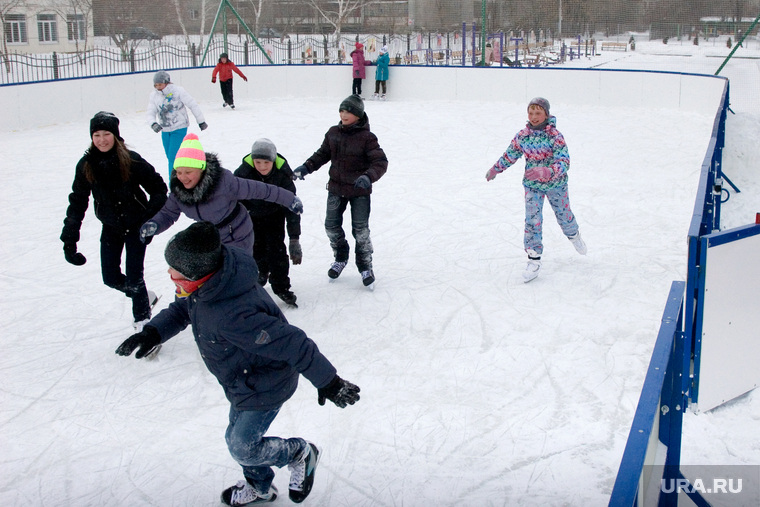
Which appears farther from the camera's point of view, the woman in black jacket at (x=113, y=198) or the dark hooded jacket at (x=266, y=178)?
A: the dark hooded jacket at (x=266, y=178)

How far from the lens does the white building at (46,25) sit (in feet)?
54.0

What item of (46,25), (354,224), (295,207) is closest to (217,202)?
(295,207)

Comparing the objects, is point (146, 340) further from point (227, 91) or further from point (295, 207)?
point (227, 91)

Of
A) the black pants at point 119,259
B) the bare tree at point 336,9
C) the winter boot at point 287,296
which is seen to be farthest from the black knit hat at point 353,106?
the bare tree at point 336,9

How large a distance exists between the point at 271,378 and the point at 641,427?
119 centimetres

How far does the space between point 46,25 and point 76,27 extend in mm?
687

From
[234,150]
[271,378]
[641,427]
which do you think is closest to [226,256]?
[271,378]

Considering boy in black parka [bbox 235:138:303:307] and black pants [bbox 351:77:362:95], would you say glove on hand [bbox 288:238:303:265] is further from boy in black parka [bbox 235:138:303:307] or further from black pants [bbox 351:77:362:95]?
A: black pants [bbox 351:77:362:95]

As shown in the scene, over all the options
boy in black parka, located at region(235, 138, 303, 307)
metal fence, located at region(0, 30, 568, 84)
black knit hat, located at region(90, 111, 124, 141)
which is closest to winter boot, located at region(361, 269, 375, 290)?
boy in black parka, located at region(235, 138, 303, 307)

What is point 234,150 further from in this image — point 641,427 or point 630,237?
point 641,427

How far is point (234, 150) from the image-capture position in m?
10.5

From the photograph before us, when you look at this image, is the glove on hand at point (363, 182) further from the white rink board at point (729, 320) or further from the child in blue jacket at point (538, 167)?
the white rink board at point (729, 320)

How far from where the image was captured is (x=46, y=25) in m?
18.3

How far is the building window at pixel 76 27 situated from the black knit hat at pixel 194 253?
56.9 ft
